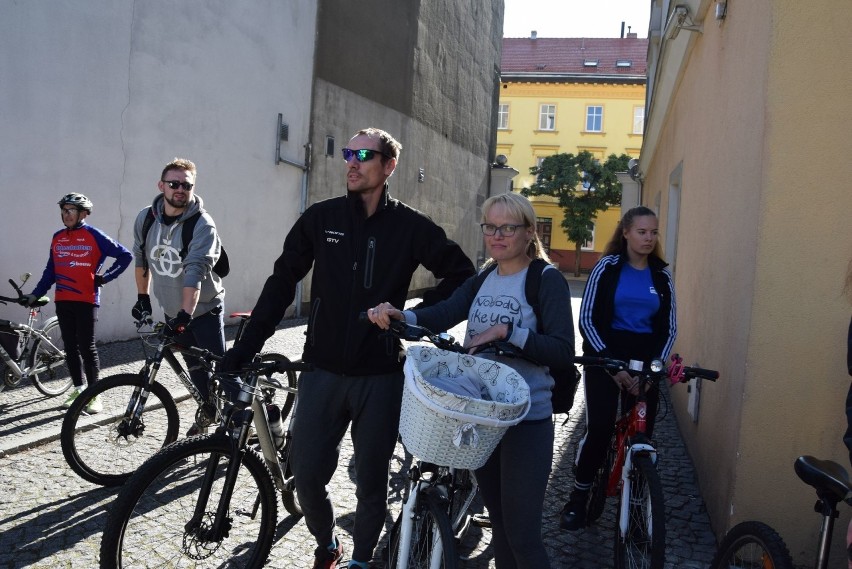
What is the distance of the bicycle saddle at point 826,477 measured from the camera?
2209 mm

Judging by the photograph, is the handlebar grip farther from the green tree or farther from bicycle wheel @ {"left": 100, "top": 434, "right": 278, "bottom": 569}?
the green tree

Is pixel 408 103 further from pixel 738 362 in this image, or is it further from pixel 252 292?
pixel 738 362

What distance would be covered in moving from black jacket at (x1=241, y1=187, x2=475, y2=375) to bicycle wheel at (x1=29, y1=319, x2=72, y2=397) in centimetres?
447

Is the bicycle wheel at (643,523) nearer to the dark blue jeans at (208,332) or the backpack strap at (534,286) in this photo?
the backpack strap at (534,286)

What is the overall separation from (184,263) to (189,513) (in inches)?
88.9

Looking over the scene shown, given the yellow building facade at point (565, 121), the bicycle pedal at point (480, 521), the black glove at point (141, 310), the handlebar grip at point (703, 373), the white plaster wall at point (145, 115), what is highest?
the yellow building facade at point (565, 121)

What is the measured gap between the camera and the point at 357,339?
313 centimetres

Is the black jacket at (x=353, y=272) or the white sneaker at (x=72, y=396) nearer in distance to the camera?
the black jacket at (x=353, y=272)

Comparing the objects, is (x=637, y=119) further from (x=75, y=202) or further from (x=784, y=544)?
(x=784, y=544)

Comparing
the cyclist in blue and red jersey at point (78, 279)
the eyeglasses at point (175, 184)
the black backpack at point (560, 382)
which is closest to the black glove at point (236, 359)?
the black backpack at point (560, 382)

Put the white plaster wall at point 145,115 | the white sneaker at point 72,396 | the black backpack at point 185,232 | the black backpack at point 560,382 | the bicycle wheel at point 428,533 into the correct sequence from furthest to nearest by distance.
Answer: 1. the white plaster wall at point 145,115
2. the white sneaker at point 72,396
3. the black backpack at point 185,232
4. the black backpack at point 560,382
5. the bicycle wheel at point 428,533

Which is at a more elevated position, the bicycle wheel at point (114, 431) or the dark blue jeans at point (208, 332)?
the dark blue jeans at point (208, 332)

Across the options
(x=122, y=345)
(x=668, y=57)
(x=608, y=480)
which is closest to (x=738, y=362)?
(x=608, y=480)

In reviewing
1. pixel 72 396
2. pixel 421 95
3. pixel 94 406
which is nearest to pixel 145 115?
pixel 72 396
